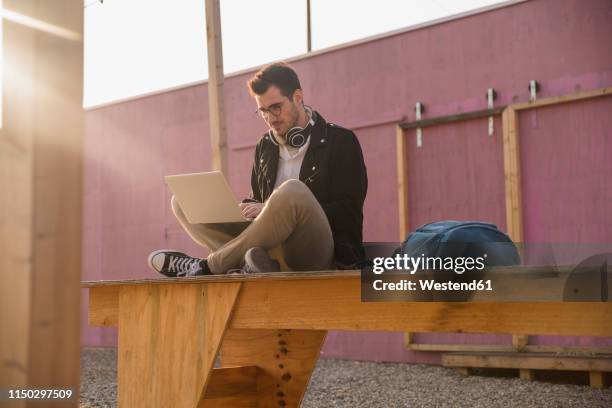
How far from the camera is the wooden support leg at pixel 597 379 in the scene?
534 centimetres

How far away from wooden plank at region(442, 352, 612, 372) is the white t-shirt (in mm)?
3001

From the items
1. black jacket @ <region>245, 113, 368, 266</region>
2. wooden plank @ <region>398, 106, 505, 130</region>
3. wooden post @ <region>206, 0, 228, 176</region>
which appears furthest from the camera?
wooden plank @ <region>398, 106, 505, 130</region>

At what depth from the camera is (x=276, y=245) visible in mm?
2744

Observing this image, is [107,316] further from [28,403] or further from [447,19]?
[447,19]

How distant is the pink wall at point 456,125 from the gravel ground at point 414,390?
49cm

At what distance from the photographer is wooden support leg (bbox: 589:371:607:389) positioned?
5.34 m

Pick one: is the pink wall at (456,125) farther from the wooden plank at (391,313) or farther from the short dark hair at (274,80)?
the wooden plank at (391,313)

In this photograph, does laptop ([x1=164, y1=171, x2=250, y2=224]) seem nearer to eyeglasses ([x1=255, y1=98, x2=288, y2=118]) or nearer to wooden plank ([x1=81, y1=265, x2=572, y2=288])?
wooden plank ([x1=81, y1=265, x2=572, y2=288])

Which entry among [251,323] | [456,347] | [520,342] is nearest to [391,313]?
[251,323]

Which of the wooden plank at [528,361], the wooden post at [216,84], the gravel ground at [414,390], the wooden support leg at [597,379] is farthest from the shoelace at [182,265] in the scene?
the wooden support leg at [597,379]

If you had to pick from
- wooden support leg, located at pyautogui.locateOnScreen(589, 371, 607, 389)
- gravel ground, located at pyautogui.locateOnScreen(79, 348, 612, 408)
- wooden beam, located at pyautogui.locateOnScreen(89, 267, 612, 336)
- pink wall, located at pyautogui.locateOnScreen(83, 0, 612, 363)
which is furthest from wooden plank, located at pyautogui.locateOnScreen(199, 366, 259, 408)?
pink wall, located at pyautogui.locateOnScreen(83, 0, 612, 363)

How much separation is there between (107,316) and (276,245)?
776 mm

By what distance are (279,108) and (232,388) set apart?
118 cm

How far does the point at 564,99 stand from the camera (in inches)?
233
